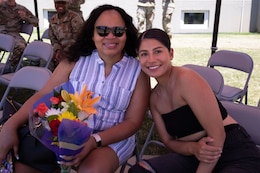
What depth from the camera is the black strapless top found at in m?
1.64

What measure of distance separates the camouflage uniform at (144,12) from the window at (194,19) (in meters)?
2.59

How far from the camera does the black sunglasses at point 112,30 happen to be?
71.5 inches

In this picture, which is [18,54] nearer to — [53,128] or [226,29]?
[53,128]

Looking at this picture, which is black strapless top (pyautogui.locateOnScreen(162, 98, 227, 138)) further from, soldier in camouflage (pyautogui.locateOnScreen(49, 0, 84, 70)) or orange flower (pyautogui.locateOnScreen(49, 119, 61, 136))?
soldier in camouflage (pyautogui.locateOnScreen(49, 0, 84, 70))

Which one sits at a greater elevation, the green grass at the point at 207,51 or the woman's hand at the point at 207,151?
the woman's hand at the point at 207,151

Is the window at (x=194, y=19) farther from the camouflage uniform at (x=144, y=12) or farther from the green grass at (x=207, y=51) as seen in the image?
the camouflage uniform at (x=144, y=12)

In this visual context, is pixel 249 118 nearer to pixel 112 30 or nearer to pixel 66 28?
pixel 112 30

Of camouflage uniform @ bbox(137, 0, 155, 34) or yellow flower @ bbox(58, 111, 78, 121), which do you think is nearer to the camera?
yellow flower @ bbox(58, 111, 78, 121)

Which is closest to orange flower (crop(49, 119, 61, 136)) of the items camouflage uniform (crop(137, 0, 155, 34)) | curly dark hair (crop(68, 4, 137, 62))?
curly dark hair (crop(68, 4, 137, 62))

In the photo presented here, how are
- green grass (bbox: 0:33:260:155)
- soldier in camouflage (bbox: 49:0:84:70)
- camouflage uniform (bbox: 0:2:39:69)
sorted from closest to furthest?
soldier in camouflage (bbox: 49:0:84:70) → green grass (bbox: 0:33:260:155) → camouflage uniform (bbox: 0:2:39:69)

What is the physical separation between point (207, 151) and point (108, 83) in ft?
2.30

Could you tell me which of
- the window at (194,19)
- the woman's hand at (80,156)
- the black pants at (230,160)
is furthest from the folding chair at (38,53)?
the window at (194,19)

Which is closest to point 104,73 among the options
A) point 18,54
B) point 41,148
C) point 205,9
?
point 41,148

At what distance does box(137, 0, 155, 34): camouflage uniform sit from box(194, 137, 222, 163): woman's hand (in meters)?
8.25
